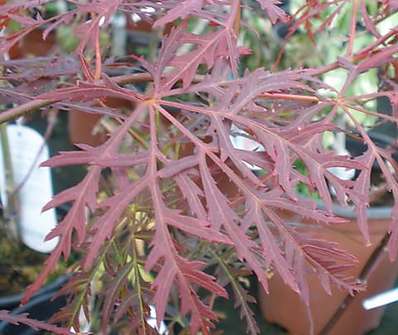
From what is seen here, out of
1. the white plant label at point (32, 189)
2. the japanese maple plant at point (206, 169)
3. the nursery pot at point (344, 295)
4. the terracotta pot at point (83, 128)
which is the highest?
the japanese maple plant at point (206, 169)

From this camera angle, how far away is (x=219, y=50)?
493mm

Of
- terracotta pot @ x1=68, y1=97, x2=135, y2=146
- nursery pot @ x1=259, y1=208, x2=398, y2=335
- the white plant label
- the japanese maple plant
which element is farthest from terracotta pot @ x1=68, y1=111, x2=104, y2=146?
the japanese maple plant

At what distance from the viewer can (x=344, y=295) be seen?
1.28 meters

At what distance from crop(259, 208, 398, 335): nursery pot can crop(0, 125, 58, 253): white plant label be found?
0.48m

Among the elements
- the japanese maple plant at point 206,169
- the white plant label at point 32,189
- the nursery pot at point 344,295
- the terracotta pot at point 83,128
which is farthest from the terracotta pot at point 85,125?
the japanese maple plant at point 206,169

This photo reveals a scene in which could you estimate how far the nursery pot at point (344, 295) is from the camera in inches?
49.3

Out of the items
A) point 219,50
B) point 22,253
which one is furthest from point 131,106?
point 219,50

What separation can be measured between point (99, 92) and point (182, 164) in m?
0.08

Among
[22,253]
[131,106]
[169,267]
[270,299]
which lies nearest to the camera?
[169,267]

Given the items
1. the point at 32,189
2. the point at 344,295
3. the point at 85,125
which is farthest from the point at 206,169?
the point at 85,125

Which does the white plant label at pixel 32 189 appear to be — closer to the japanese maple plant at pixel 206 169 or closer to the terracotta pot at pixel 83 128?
the japanese maple plant at pixel 206 169

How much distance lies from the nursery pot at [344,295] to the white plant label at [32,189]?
18.8 inches

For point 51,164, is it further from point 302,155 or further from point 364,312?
point 364,312

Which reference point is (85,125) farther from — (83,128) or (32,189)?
(32,189)
